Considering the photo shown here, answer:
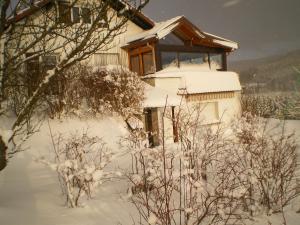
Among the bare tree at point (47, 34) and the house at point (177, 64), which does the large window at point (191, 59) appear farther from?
the bare tree at point (47, 34)

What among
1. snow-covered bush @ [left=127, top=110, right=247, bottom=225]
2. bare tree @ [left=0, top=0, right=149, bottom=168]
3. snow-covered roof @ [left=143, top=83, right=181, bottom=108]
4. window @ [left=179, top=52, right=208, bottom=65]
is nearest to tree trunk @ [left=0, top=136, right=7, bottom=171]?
bare tree @ [left=0, top=0, right=149, bottom=168]

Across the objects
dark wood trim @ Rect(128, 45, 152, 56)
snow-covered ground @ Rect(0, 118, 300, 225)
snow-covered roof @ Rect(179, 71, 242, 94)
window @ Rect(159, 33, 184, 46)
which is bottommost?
snow-covered ground @ Rect(0, 118, 300, 225)

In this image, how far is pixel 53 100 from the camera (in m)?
13.5

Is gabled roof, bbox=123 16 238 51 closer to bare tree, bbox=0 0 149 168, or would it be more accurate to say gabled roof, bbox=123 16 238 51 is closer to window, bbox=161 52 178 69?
window, bbox=161 52 178 69

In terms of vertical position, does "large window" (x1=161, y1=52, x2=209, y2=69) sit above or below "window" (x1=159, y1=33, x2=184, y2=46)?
below

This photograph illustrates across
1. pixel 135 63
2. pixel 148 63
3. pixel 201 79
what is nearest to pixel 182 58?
pixel 148 63

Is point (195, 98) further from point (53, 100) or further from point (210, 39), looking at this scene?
point (53, 100)

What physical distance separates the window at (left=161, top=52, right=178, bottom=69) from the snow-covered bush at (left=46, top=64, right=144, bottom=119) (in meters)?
3.68

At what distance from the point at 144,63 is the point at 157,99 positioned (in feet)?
14.8

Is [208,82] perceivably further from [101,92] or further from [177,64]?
[101,92]

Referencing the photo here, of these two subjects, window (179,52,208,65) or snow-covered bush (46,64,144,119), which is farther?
window (179,52,208,65)

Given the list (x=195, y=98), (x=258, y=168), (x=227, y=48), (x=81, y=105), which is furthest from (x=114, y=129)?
(x=227, y=48)

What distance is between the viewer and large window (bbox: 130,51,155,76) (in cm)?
1752

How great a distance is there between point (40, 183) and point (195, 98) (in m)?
11.0
